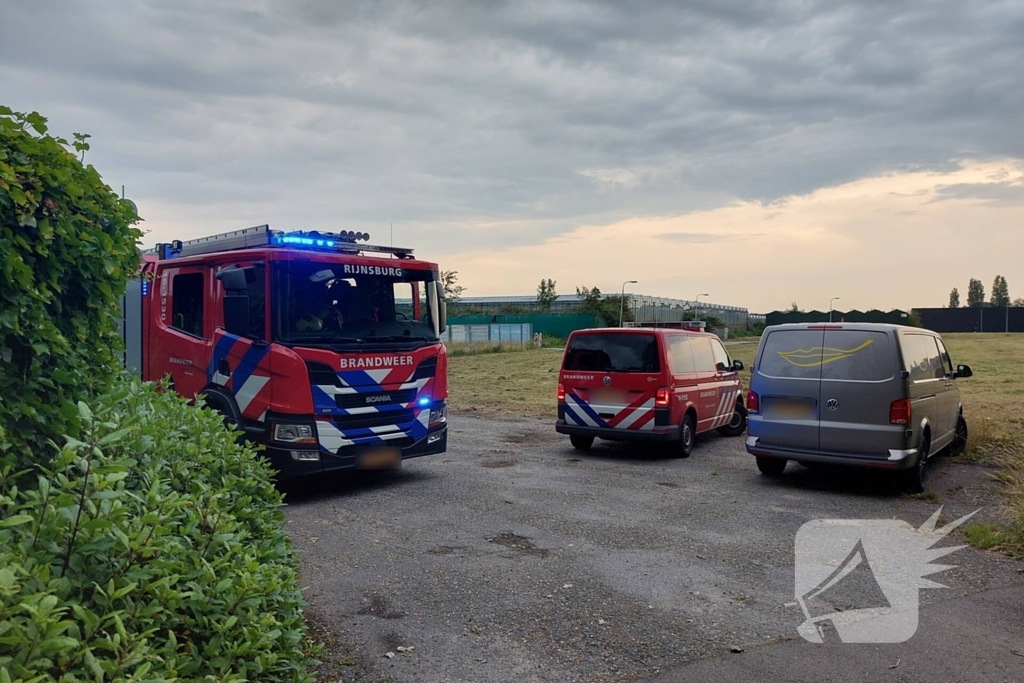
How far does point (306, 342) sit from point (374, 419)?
1.15m

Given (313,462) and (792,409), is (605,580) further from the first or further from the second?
(792,409)

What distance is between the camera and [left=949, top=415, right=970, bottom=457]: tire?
11.7 meters

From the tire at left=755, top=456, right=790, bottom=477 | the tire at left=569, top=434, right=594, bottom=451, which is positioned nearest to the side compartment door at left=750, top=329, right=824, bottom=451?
the tire at left=755, top=456, right=790, bottom=477

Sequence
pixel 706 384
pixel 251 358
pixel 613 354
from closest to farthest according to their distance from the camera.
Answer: pixel 251 358 < pixel 613 354 < pixel 706 384

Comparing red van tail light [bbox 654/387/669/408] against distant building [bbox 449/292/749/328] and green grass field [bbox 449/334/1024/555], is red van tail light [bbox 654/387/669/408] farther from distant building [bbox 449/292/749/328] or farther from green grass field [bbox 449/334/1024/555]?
distant building [bbox 449/292/749/328]

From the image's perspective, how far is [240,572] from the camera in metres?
2.91

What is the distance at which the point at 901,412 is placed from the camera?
870cm

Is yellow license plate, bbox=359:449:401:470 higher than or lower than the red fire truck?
lower

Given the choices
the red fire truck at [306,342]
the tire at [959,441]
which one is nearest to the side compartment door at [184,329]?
the red fire truck at [306,342]

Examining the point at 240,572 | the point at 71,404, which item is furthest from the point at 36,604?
the point at 71,404

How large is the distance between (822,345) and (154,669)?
27.7 ft

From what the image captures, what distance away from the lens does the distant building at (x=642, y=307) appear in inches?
2677

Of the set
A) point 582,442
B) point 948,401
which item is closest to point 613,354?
point 582,442

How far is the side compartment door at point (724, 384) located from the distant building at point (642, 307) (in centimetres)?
5125
